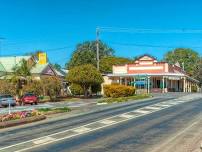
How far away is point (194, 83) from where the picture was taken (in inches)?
4294

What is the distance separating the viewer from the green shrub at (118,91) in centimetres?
6222

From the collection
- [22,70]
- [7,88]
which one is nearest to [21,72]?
[22,70]

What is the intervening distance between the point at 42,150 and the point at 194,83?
9549 centimetres

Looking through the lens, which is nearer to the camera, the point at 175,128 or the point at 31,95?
the point at 175,128

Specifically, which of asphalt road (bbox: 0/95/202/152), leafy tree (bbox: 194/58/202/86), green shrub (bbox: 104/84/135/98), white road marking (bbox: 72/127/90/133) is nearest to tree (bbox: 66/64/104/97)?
green shrub (bbox: 104/84/135/98)

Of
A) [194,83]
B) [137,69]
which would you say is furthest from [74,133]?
[194,83]

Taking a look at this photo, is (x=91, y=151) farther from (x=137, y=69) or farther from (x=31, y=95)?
(x=137, y=69)

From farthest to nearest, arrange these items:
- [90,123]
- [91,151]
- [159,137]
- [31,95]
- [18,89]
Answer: [18,89], [31,95], [90,123], [159,137], [91,151]

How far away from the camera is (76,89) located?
234 feet

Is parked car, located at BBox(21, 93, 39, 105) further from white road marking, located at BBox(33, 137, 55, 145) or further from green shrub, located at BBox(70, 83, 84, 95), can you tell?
white road marking, located at BBox(33, 137, 55, 145)

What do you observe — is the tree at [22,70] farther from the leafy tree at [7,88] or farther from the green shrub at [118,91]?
the green shrub at [118,91]

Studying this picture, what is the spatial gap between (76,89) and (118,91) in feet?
34.4

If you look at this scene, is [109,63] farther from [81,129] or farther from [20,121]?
[81,129]

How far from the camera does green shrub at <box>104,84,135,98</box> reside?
62219mm
